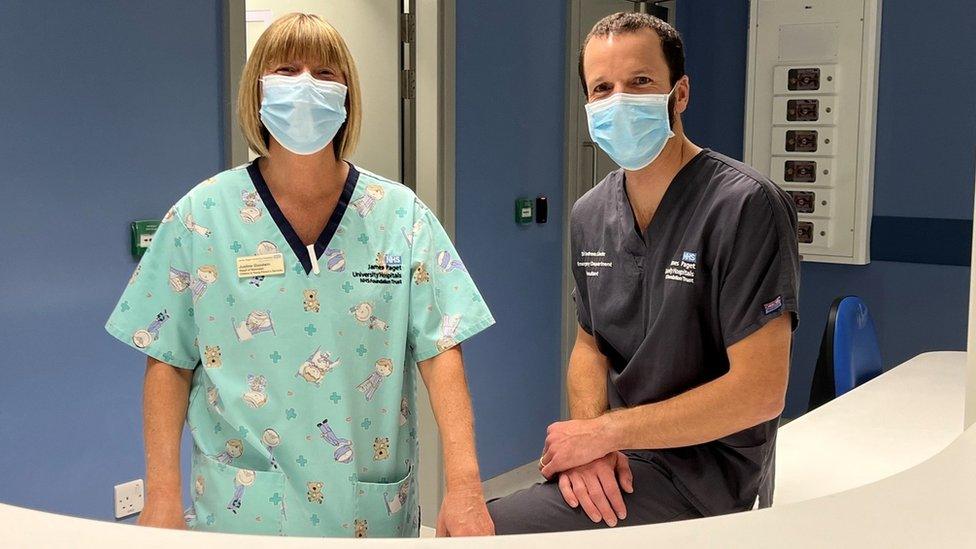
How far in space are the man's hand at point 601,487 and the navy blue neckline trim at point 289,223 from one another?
492mm

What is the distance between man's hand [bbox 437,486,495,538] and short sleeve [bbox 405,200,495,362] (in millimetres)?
222

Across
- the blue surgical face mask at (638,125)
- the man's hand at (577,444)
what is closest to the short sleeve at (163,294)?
the man's hand at (577,444)

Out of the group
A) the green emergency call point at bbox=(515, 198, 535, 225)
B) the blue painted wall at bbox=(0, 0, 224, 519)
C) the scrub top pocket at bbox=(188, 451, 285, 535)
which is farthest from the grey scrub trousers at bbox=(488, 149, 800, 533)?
the green emergency call point at bbox=(515, 198, 535, 225)

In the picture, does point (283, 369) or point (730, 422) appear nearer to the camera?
point (730, 422)

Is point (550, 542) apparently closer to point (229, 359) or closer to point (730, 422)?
point (730, 422)

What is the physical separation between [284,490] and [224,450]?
0.36ft

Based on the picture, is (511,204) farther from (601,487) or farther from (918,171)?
(601,487)

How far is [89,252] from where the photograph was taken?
2.38m

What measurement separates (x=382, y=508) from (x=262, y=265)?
1.34 ft

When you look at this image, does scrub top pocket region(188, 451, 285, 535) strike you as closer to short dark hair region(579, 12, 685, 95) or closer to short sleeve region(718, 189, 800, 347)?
short sleeve region(718, 189, 800, 347)

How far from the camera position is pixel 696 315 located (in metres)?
1.33

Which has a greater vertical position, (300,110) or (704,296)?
(300,110)

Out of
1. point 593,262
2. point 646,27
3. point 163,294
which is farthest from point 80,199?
point 646,27

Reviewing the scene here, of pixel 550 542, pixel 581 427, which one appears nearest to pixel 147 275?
pixel 581 427
